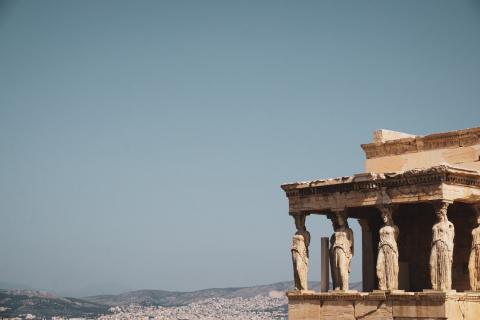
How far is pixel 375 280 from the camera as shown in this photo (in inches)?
1032

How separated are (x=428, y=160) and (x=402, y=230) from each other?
202 cm

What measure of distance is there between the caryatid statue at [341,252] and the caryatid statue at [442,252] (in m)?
2.48

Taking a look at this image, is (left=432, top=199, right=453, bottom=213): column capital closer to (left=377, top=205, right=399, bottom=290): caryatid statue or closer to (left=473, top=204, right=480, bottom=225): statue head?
(left=473, top=204, right=480, bottom=225): statue head

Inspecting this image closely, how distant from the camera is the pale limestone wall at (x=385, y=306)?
74.2ft

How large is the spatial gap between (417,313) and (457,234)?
9.50 ft

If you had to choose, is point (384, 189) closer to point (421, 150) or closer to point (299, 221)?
point (421, 150)

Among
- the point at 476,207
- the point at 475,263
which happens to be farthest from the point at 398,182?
the point at 475,263

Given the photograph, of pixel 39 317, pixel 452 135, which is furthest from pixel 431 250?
pixel 39 317

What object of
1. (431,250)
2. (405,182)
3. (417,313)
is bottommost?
(417,313)

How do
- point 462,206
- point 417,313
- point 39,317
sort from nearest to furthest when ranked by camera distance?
point 417,313
point 462,206
point 39,317

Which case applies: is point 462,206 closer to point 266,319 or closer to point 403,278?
point 403,278

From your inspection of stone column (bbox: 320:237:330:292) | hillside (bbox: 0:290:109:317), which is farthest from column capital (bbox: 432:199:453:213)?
hillside (bbox: 0:290:109:317)

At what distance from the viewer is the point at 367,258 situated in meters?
26.7

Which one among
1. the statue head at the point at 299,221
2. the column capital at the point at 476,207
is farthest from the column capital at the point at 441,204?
the statue head at the point at 299,221
